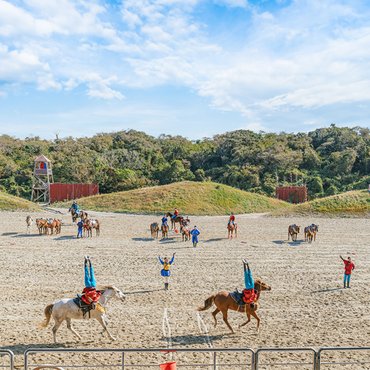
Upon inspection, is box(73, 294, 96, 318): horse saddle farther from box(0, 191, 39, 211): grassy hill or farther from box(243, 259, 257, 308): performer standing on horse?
box(0, 191, 39, 211): grassy hill

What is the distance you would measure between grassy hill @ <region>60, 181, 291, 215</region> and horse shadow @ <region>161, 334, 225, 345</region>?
3642 cm

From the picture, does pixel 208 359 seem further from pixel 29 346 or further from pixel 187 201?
pixel 187 201

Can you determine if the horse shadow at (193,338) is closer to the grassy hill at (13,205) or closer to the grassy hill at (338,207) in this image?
the grassy hill at (338,207)

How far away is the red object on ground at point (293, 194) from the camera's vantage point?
201 feet

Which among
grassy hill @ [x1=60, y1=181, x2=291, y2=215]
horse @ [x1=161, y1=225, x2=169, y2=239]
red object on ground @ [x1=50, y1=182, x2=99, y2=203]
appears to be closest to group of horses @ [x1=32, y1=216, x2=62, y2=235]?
horse @ [x1=161, y1=225, x2=169, y2=239]

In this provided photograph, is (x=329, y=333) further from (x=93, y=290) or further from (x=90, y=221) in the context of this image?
(x=90, y=221)

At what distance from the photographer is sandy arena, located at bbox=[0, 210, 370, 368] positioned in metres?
12.5

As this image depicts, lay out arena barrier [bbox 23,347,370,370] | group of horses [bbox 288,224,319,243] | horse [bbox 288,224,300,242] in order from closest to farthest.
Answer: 1. arena barrier [bbox 23,347,370,370]
2. group of horses [bbox 288,224,319,243]
3. horse [bbox 288,224,300,242]

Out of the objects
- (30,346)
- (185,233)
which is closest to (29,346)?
(30,346)

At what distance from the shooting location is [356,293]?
17.3 meters

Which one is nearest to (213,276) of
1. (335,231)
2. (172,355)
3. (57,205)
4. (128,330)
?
(128,330)

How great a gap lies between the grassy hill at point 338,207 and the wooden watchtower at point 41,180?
33.4 meters

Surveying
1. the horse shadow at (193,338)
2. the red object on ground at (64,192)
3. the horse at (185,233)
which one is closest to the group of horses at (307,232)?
the horse at (185,233)

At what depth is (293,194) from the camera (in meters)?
61.8
